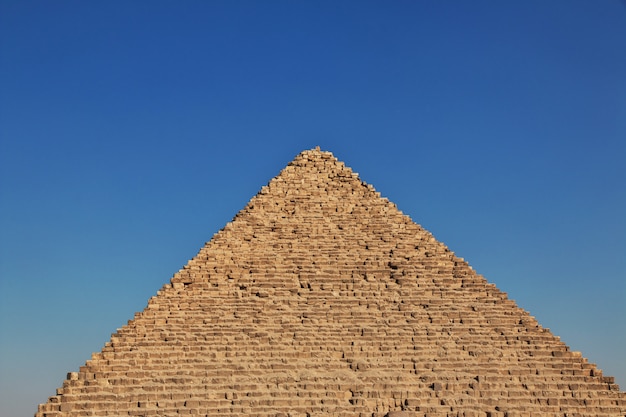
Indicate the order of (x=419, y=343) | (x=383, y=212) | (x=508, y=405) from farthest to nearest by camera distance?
(x=383, y=212)
(x=419, y=343)
(x=508, y=405)

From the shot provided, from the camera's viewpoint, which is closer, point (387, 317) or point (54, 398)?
point (54, 398)

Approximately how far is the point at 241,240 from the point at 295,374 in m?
6.03

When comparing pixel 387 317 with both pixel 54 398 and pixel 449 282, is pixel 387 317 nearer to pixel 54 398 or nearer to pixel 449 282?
pixel 449 282

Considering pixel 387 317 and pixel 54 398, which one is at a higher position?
pixel 387 317

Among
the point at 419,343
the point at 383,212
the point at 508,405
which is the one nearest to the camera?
the point at 508,405

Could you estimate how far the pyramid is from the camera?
19312mm

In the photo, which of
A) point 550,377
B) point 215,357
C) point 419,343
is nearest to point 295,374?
point 215,357

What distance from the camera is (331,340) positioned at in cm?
2097

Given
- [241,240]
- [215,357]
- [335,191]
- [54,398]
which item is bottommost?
[54,398]

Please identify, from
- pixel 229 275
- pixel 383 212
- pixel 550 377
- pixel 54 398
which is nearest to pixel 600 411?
pixel 550 377

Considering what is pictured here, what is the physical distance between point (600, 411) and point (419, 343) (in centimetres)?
A: 491

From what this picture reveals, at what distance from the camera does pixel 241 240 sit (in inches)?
968

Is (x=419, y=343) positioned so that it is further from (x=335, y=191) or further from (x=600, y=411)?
(x=335, y=191)

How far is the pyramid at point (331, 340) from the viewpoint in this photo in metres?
19.3
